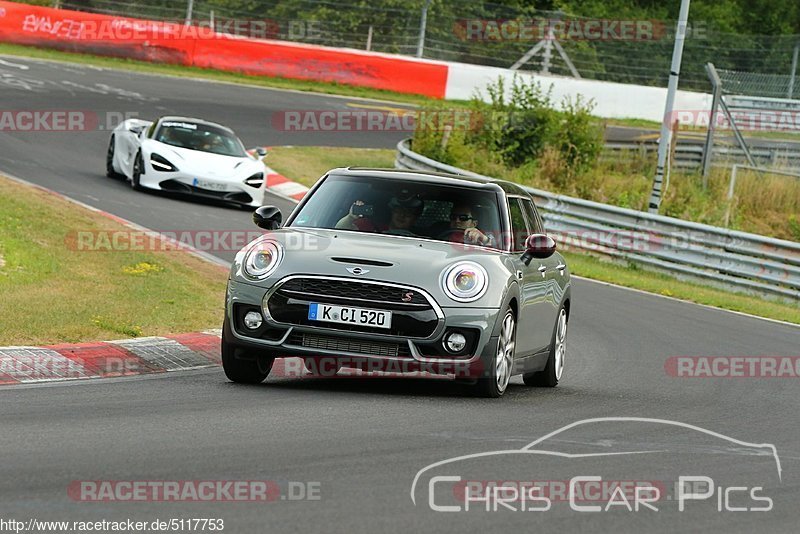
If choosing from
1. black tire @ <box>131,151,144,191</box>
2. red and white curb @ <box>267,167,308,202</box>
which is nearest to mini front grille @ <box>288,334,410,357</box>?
black tire @ <box>131,151,144,191</box>

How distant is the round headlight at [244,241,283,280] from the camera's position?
9227 millimetres

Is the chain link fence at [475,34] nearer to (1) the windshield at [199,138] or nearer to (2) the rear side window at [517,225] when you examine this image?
(1) the windshield at [199,138]

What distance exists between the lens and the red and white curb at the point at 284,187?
25781 mm

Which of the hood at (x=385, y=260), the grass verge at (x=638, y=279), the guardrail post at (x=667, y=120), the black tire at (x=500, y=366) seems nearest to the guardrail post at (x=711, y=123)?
the guardrail post at (x=667, y=120)

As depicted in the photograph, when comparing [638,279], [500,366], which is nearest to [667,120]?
[638,279]

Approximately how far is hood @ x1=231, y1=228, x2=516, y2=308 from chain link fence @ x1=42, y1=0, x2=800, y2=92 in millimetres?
30131

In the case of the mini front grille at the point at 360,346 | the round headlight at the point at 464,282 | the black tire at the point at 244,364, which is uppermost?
the round headlight at the point at 464,282

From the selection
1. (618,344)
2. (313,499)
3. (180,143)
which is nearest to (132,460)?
(313,499)

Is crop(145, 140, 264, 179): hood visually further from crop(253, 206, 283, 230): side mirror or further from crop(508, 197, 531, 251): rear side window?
crop(253, 206, 283, 230): side mirror

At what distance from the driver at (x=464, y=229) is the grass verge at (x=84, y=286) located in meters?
2.71

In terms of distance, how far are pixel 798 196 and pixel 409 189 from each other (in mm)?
21304

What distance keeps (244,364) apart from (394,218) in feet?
4.91

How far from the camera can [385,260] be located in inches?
360

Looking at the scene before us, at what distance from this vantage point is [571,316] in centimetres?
1638
